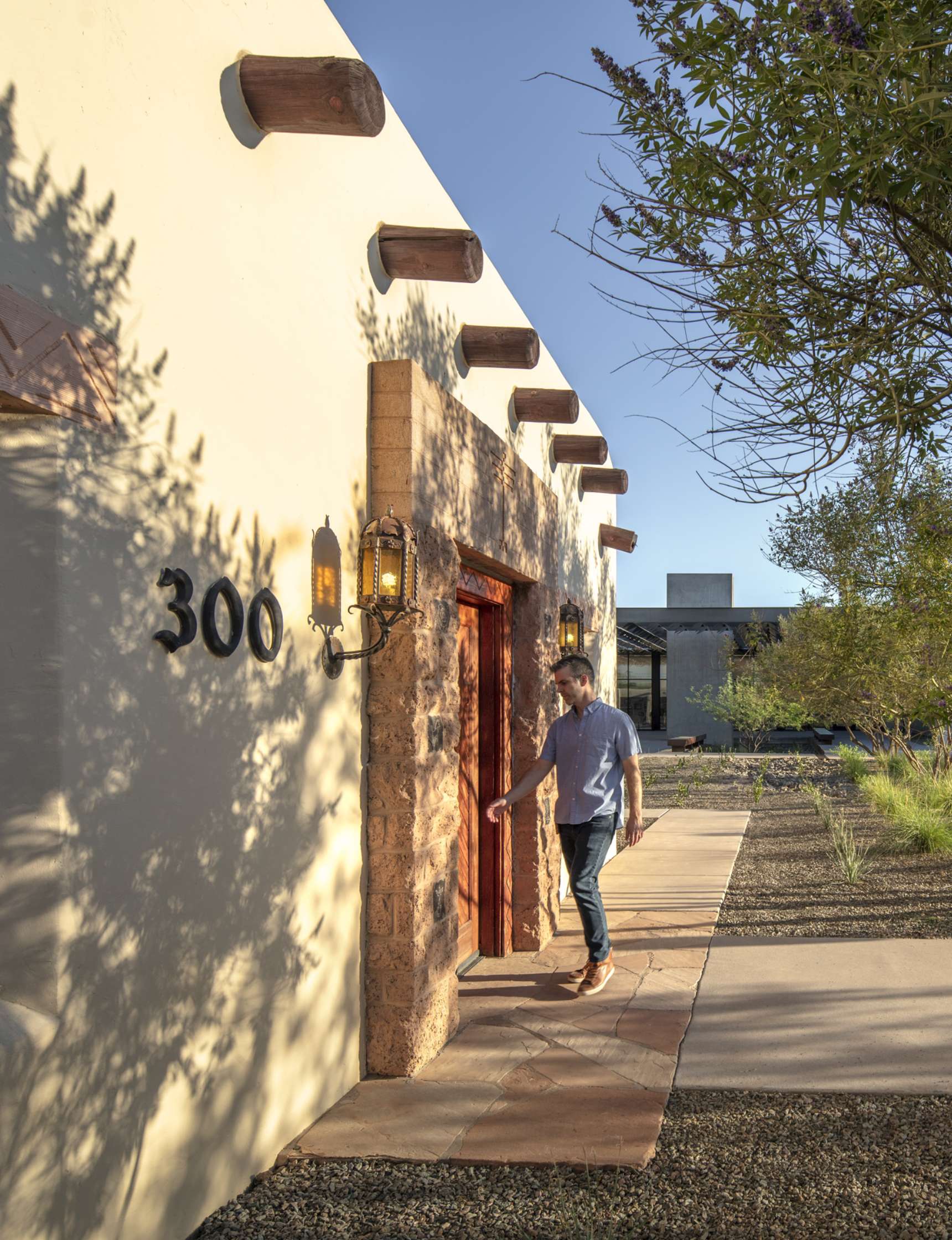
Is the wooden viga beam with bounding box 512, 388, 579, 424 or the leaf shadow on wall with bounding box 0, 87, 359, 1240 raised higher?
the wooden viga beam with bounding box 512, 388, 579, 424

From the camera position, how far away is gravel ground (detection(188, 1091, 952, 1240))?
10.7ft

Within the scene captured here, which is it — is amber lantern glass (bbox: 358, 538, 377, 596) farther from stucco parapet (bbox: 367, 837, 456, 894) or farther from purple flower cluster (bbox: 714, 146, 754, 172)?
purple flower cluster (bbox: 714, 146, 754, 172)

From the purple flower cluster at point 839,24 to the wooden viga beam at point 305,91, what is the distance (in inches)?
53.5

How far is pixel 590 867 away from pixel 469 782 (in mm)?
1202

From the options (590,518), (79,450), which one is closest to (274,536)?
(79,450)

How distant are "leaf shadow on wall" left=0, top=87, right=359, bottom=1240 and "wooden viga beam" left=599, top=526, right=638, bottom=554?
7.94 m

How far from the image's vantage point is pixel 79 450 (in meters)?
2.70

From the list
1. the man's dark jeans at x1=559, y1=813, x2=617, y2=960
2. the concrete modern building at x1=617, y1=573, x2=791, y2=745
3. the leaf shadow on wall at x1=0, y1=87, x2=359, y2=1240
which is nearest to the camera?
the leaf shadow on wall at x1=0, y1=87, x2=359, y2=1240

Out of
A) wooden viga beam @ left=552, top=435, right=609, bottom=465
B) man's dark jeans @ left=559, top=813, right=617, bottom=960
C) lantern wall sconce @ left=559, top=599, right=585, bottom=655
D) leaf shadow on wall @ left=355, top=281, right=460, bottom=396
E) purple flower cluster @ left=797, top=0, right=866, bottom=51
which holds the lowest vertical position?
man's dark jeans @ left=559, top=813, right=617, bottom=960

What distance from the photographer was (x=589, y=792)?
Answer: 5.72m

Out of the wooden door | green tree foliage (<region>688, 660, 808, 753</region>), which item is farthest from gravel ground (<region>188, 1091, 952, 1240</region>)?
green tree foliage (<region>688, 660, 808, 753</region>)

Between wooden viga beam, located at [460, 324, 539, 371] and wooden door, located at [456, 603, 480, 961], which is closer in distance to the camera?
wooden viga beam, located at [460, 324, 539, 371]

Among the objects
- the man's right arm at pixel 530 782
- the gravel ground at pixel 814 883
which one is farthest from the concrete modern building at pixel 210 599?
the gravel ground at pixel 814 883

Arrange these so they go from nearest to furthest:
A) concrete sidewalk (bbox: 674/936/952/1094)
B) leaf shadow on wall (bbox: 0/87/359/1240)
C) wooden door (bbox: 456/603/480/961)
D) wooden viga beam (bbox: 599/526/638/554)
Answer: leaf shadow on wall (bbox: 0/87/359/1240)
concrete sidewalk (bbox: 674/936/952/1094)
wooden door (bbox: 456/603/480/961)
wooden viga beam (bbox: 599/526/638/554)
